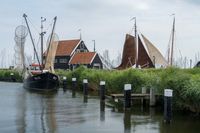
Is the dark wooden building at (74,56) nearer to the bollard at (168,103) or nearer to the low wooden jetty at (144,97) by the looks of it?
the low wooden jetty at (144,97)

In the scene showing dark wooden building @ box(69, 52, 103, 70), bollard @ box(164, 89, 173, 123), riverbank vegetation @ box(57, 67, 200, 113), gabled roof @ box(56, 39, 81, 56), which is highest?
gabled roof @ box(56, 39, 81, 56)

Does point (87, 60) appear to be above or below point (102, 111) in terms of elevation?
above

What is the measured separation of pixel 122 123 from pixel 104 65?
217 ft

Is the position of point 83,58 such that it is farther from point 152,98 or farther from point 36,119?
point 36,119

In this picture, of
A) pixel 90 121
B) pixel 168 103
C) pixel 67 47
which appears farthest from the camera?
pixel 67 47

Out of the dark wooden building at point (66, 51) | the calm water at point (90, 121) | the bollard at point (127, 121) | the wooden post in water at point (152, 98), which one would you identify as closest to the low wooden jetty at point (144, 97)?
the wooden post in water at point (152, 98)

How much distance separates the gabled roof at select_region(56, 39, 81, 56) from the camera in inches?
3521

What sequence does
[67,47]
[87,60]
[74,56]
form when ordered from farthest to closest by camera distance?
[67,47]
[74,56]
[87,60]

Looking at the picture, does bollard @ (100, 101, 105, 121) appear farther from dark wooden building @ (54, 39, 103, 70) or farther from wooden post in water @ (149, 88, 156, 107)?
dark wooden building @ (54, 39, 103, 70)

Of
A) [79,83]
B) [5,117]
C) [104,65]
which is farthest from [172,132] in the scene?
[104,65]

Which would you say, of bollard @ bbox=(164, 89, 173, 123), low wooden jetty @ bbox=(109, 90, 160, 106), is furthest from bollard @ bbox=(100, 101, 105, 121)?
bollard @ bbox=(164, 89, 173, 123)

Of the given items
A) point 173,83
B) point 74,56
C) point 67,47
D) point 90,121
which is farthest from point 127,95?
point 67,47

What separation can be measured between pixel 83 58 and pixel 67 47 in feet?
23.9

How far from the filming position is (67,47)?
300 ft
